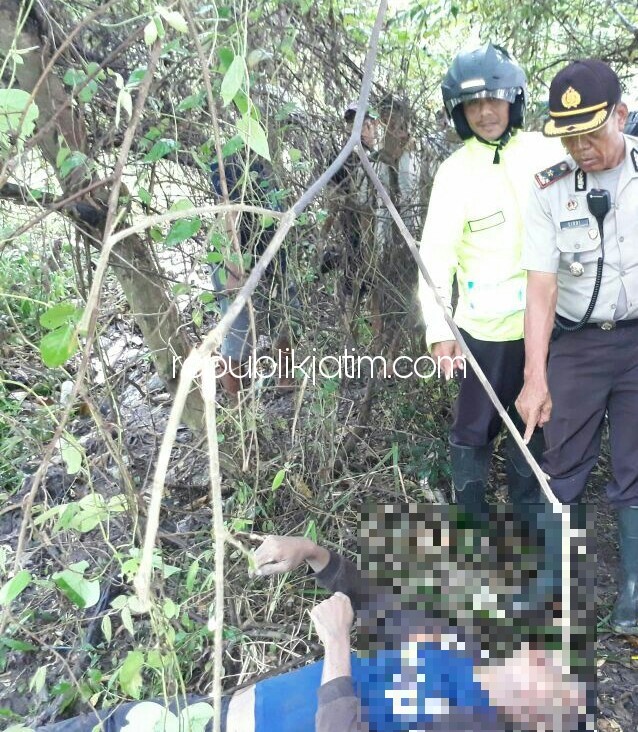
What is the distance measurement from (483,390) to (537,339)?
12.8 inches

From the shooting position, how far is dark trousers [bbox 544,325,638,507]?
2043 mm

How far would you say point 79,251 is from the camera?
2.11 m

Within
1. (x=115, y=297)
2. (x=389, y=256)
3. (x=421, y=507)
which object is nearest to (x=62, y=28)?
(x=115, y=297)

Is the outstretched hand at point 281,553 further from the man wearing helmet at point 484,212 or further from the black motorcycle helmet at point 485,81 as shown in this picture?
the black motorcycle helmet at point 485,81

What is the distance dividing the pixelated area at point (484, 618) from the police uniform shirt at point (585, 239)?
2.40 ft

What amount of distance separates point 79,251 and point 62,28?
24.4 inches

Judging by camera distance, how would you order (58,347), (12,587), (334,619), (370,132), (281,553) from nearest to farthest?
(58,347), (12,587), (334,619), (281,553), (370,132)

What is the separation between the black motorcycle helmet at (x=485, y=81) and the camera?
2066 millimetres

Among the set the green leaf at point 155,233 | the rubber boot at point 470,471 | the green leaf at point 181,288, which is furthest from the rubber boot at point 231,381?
the rubber boot at point 470,471

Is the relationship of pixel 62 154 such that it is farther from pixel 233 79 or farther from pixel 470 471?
pixel 470 471

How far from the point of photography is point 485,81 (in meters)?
2.06

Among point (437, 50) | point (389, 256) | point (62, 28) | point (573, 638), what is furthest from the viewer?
point (437, 50)

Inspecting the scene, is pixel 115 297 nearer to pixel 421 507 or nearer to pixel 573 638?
pixel 421 507

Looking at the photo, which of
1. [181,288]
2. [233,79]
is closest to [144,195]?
[181,288]
